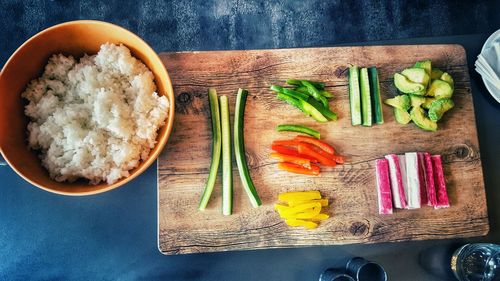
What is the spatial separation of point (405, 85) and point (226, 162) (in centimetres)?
105

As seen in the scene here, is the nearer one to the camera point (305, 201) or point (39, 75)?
point (39, 75)

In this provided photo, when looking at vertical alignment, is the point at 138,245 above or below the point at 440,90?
below

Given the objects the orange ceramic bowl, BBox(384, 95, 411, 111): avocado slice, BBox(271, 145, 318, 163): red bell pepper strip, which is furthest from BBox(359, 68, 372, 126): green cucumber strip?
the orange ceramic bowl

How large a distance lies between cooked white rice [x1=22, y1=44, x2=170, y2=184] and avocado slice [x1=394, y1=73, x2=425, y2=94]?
125 centimetres

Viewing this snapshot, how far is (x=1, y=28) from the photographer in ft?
10.5

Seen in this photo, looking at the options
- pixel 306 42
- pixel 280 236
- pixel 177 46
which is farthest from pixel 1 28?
pixel 280 236

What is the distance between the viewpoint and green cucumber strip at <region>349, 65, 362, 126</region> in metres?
2.57

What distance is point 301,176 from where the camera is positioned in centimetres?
256

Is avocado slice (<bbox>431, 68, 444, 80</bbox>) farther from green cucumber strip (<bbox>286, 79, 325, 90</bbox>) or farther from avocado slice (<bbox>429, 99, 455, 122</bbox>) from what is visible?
green cucumber strip (<bbox>286, 79, 325, 90</bbox>)

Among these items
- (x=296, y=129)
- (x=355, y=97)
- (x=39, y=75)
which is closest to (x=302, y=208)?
(x=296, y=129)

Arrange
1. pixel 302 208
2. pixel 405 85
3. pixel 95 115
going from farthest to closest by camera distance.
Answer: pixel 405 85, pixel 302 208, pixel 95 115

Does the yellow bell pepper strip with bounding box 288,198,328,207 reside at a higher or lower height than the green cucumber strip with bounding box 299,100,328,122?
lower

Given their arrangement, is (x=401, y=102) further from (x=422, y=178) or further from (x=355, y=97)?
(x=422, y=178)

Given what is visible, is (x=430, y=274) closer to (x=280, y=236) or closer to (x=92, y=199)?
(x=280, y=236)
